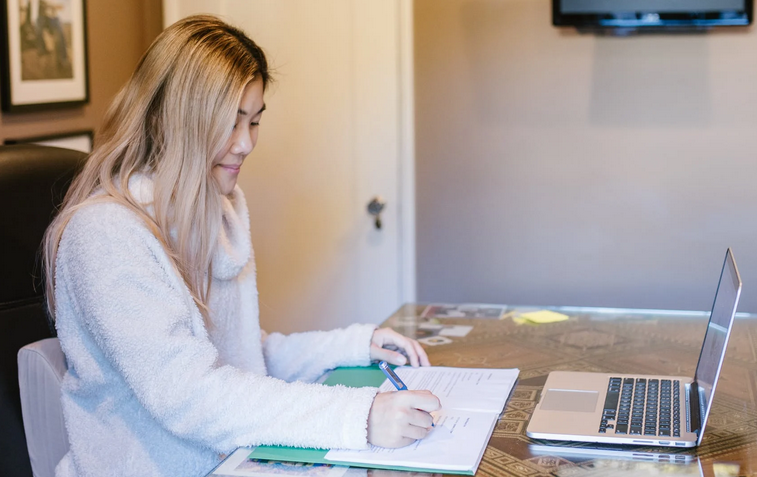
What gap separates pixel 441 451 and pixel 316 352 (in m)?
0.57

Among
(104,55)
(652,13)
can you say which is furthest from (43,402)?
(652,13)

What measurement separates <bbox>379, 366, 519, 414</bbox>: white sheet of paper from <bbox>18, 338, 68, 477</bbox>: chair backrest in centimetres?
61

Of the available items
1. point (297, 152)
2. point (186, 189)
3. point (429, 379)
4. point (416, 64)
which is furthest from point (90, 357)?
point (416, 64)

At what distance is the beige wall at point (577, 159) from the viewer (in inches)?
109

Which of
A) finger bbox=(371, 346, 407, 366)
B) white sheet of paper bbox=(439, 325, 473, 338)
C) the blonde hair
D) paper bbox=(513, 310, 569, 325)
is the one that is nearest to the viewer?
the blonde hair

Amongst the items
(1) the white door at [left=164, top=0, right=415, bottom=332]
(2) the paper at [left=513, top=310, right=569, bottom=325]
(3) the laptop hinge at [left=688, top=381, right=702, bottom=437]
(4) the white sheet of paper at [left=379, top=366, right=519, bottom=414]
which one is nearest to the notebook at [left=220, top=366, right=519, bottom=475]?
(4) the white sheet of paper at [left=379, top=366, right=519, bottom=414]

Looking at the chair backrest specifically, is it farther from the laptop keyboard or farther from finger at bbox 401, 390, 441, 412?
the laptop keyboard

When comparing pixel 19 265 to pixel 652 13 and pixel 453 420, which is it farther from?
pixel 652 13

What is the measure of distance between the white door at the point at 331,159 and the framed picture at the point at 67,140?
59cm

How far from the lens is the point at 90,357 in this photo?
4.70 feet

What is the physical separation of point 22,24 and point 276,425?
5.45 ft

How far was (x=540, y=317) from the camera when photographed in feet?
6.63

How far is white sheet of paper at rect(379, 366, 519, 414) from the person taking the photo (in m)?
1.40

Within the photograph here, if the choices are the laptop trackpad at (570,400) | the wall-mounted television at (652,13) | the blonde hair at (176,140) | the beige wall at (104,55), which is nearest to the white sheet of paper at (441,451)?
the laptop trackpad at (570,400)
